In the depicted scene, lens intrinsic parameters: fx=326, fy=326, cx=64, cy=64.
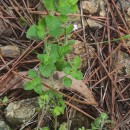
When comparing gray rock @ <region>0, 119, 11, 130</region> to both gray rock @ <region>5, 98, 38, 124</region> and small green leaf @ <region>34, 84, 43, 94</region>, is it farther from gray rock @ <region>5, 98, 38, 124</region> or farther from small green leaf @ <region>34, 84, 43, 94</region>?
small green leaf @ <region>34, 84, 43, 94</region>

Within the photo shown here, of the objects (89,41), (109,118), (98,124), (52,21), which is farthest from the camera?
(89,41)

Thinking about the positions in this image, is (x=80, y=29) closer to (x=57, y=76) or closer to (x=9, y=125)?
(x=57, y=76)

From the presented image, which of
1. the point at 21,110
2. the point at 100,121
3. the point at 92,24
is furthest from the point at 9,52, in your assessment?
the point at 100,121

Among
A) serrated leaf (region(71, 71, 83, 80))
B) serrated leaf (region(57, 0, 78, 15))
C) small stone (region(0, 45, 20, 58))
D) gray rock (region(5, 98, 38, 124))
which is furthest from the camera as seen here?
small stone (region(0, 45, 20, 58))

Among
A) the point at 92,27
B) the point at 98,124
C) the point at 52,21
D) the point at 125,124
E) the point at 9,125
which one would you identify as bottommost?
the point at 125,124

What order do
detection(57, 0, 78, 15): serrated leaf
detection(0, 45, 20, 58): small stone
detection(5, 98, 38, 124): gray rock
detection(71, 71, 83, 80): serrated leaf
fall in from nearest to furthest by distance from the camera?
1. detection(57, 0, 78, 15): serrated leaf
2. detection(71, 71, 83, 80): serrated leaf
3. detection(5, 98, 38, 124): gray rock
4. detection(0, 45, 20, 58): small stone

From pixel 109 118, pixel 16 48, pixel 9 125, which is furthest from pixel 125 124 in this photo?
pixel 16 48

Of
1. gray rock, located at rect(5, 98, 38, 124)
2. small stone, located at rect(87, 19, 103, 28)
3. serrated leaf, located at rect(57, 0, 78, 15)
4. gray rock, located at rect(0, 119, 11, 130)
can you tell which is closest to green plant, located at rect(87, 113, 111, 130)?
gray rock, located at rect(5, 98, 38, 124)

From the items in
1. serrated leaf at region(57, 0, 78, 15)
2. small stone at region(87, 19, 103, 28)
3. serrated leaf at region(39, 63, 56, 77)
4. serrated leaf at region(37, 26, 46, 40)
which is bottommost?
small stone at region(87, 19, 103, 28)
